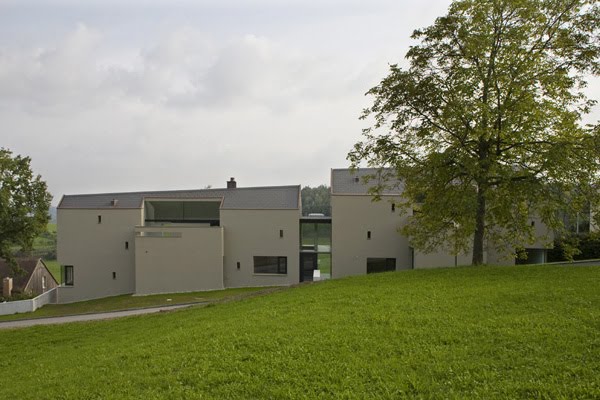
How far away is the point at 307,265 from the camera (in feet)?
102

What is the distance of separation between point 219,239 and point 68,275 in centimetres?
1191

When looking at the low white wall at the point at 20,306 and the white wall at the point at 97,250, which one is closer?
the low white wall at the point at 20,306

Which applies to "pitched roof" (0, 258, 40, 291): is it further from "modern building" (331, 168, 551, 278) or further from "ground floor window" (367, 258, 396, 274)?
"ground floor window" (367, 258, 396, 274)

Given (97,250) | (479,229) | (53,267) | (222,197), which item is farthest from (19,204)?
(53,267)

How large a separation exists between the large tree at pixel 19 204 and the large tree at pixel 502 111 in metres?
26.0

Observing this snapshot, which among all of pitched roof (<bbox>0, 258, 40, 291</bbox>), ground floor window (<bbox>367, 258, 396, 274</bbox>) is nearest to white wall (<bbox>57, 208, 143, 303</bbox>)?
pitched roof (<bbox>0, 258, 40, 291</bbox>)

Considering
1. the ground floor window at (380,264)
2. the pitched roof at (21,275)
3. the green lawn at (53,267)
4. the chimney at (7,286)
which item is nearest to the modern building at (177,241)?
the ground floor window at (380,264)

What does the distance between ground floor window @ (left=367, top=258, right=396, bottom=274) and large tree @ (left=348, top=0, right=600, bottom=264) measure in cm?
1267

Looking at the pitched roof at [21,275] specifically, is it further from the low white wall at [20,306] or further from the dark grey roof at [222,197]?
the dark grey roof at [222,197]

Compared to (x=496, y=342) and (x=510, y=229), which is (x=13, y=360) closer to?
(x=496, y=342)

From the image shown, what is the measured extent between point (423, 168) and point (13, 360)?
43.6 ft

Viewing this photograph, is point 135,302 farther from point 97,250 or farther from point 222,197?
point 222,197

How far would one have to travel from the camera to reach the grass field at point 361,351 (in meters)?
5.72

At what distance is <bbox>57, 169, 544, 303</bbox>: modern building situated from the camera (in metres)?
28.1
